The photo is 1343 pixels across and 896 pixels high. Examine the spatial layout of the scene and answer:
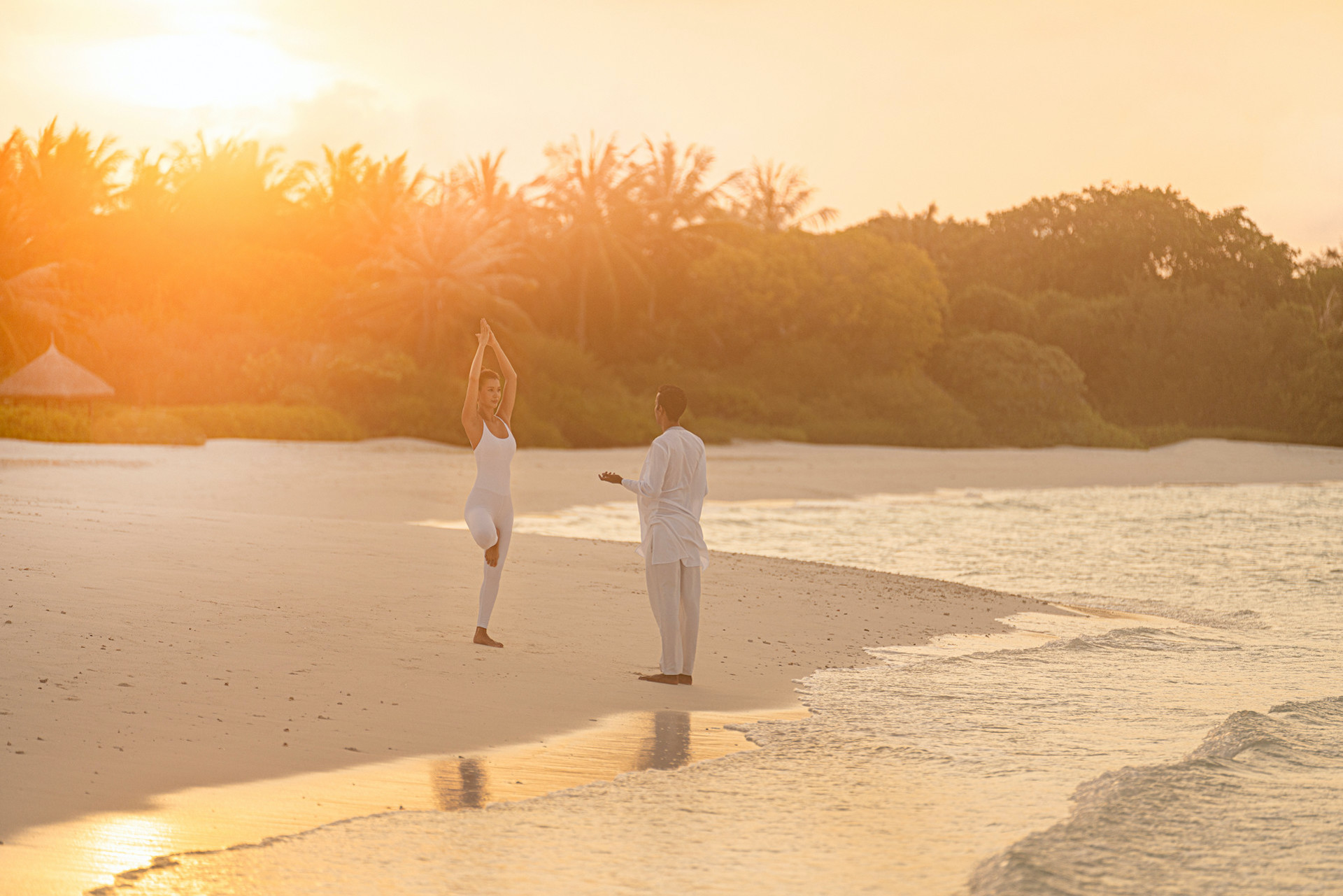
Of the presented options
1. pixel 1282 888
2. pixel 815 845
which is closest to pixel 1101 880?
pixel 1282 888

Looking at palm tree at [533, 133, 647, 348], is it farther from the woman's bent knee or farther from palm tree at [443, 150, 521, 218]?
the woman's bent knee

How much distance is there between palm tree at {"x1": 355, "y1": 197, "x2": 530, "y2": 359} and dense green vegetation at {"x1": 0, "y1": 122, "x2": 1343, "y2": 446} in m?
0.10

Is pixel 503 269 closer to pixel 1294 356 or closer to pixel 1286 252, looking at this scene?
pixel 1294 356

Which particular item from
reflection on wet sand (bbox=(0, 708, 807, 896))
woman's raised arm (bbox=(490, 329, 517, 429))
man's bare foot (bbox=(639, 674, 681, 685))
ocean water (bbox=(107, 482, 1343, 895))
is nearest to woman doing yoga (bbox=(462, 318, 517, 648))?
woman's raised arm (bbox=(490, 329, 517, 429))

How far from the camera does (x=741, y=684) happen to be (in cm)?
735

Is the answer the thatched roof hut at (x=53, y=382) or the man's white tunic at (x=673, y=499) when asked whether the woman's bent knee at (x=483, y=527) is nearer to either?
the man's white tunic at (x=673, y=499)

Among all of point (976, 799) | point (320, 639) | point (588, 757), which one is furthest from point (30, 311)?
point (976, 799)

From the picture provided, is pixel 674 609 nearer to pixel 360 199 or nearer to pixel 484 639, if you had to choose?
pixel 484 639

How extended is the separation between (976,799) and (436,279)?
35255mm

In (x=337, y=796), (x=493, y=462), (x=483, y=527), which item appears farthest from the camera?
(x=493, y=462)

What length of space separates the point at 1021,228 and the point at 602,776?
203 ft

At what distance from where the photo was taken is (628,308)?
158 feet

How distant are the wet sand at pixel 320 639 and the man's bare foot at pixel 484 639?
0.16m

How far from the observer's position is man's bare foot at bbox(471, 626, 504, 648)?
7.61m
